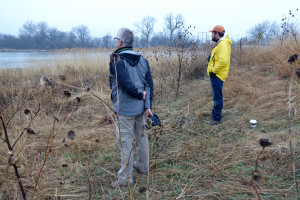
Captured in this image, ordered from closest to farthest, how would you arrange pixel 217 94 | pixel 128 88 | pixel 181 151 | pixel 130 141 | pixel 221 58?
pixel 128 88 → pixel 130 141 → pixel 181 151 → pixel 221 58 → pixel 217 94

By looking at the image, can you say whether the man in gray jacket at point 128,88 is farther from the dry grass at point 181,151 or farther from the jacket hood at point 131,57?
the dry grass at point 181,151

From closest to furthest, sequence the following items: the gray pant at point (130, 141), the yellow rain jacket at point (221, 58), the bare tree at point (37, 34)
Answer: the gray pant at point (130, 141) < the yellow rain jacket at point (221, 58) < the bare tree at point (37, 34)

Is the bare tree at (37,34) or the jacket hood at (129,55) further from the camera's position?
the bare tree at (37,34)

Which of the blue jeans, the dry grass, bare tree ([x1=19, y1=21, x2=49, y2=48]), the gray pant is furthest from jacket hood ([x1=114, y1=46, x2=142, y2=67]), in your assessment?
bare tree ([x1=19, y1=21, x2=49, y2=48])

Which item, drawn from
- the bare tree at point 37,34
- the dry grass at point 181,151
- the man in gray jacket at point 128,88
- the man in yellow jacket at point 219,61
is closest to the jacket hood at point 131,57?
the man in gray jacket at point 128,88

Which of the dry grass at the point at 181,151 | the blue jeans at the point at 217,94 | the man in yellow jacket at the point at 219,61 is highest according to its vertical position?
the man in yellow jacket at the point at 219,61

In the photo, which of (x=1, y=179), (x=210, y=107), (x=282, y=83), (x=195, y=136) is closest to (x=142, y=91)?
(x=195, y=136)

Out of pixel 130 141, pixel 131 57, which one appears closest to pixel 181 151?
pixel 130 141

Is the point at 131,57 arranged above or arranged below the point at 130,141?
above

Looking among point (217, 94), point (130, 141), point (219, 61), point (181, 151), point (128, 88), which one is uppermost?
point (219, 61)

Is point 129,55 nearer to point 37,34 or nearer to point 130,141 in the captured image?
point 130,141

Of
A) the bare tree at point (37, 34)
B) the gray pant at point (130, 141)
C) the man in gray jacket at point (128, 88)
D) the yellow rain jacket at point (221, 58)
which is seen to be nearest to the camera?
the man in gray jacket at point (128, 88)

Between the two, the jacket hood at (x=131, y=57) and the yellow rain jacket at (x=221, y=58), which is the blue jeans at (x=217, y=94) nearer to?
the yellow rain jacket at (x=221, y=58)

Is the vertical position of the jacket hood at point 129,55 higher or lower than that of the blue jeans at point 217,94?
higher
